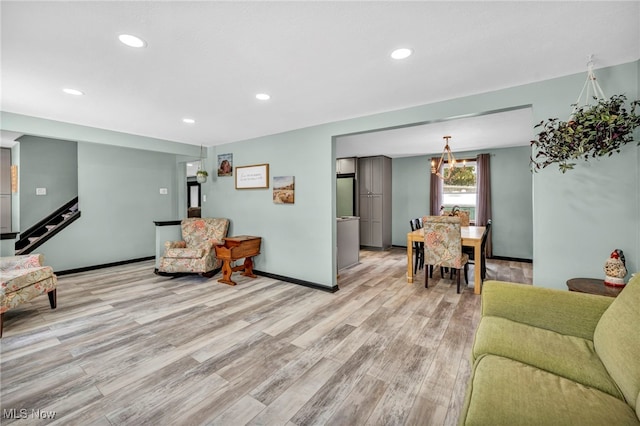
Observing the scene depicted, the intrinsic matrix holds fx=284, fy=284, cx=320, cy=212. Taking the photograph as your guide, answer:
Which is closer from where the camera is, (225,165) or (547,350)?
(547,350)

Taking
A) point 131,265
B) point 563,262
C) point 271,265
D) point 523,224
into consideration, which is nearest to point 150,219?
point 131,265

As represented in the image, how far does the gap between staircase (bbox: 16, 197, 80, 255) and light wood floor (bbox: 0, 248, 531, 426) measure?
132 cm

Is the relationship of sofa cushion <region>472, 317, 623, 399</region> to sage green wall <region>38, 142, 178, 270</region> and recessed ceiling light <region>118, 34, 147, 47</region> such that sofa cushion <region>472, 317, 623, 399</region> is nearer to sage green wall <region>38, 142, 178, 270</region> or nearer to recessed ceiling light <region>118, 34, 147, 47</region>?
recessed ceiling light <region>118, 34, 147, 47</region>

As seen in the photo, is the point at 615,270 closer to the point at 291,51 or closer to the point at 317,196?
the point at 291,51

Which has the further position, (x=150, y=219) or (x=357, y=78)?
(x=150, y=219)

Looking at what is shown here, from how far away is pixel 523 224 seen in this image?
586 centimetres

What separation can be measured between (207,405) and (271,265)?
2922 mm

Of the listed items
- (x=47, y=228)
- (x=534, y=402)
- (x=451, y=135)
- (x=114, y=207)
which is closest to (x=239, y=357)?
(x=534, y=402)

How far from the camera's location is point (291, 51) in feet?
6.69

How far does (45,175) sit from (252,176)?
3835 mm

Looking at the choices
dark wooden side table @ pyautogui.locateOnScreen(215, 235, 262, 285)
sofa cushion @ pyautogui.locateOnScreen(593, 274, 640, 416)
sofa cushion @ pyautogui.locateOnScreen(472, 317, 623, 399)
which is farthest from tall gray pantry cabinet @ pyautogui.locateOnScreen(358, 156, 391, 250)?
sofa cushion @ pyautogui.locateOnScreen(593, 274, 640, 416)

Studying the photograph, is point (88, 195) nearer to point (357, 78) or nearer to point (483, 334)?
point (357, 78)

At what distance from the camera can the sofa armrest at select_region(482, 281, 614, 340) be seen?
166 cm

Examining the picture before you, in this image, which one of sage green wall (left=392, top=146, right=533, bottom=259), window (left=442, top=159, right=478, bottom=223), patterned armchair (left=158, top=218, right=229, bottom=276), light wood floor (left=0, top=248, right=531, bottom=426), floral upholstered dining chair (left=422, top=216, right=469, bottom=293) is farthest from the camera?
window (left=442, top=159, right=478, bottom=223)
